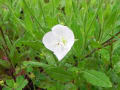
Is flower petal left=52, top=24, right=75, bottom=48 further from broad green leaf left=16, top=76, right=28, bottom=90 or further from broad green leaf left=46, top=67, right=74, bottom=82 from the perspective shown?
broad green leaf left=16, top=76, right=28, bottom=90

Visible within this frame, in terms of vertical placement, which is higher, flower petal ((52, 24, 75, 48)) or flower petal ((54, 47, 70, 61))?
flower petal ((52, 24, 75, 48))

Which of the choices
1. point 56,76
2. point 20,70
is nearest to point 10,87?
point 20,70

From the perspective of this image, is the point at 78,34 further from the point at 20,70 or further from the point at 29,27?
the point at 20,70

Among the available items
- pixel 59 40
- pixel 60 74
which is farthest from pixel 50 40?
pixel 60 74

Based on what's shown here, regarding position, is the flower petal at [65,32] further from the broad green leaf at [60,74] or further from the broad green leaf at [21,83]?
the broad green leaf at [21,83]

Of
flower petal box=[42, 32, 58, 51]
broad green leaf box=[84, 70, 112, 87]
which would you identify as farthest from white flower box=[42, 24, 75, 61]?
broad green leaf box=[84, 70, 112, 87]
